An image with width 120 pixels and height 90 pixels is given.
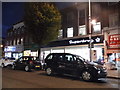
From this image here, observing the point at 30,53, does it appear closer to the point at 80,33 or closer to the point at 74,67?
the point at 80,33

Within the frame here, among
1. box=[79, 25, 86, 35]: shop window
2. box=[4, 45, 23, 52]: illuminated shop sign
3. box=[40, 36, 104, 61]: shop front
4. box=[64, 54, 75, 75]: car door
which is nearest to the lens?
box=[64, 54, 75, 75]: car door

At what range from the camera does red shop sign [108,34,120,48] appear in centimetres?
1829

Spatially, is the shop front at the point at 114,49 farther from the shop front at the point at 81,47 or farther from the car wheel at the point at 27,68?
the car wheel at the point at 27,68

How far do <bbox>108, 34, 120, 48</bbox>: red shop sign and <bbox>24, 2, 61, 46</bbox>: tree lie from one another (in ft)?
22.9

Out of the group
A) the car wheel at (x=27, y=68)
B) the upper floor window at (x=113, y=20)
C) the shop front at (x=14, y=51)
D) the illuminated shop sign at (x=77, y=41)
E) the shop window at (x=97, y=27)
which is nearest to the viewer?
the car wheel at (x=27, y=68)

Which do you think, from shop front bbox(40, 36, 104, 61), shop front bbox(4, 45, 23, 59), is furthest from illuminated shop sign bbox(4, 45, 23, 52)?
shop front bbox(40, 36, 104, 61)

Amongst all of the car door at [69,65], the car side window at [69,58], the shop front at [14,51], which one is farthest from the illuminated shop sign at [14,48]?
the car door at [69,65]

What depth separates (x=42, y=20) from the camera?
1972 centimetres

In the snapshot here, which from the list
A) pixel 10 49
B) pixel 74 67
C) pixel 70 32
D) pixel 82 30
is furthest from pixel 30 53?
pixel 74 67

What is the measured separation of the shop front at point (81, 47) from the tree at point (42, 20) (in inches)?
134

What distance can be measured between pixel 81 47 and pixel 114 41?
503 centimetres

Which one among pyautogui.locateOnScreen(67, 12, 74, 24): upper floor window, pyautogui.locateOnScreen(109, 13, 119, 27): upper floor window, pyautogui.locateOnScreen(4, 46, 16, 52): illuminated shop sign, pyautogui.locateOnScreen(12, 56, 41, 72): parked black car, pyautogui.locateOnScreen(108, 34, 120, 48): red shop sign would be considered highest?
pyautogui.locateOnScreen(67, 12, 74, 24): upper floor window

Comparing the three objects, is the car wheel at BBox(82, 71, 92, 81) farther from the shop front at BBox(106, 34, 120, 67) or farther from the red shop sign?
the red shop sign

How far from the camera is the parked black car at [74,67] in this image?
10.6 meters
